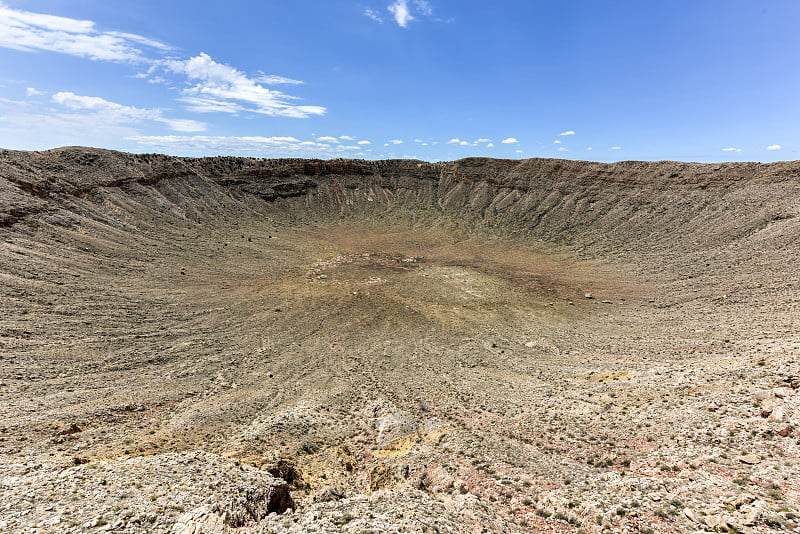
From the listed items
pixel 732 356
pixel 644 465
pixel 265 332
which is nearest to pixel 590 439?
pixel 644 465

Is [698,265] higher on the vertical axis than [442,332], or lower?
higher

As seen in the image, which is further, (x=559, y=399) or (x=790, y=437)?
(x=559, y=399)

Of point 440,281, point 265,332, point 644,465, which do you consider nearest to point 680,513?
point 644,465

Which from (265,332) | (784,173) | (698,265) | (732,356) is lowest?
(265,332)

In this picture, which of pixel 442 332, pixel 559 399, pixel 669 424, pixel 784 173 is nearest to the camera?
pixel 669 424

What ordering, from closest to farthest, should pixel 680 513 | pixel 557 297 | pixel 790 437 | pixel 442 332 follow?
1. pixel 680 513
2. pixel 790 437
3. pixel 442 332
4. pixel 557 297

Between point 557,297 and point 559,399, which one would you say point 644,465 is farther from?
point 557,297
